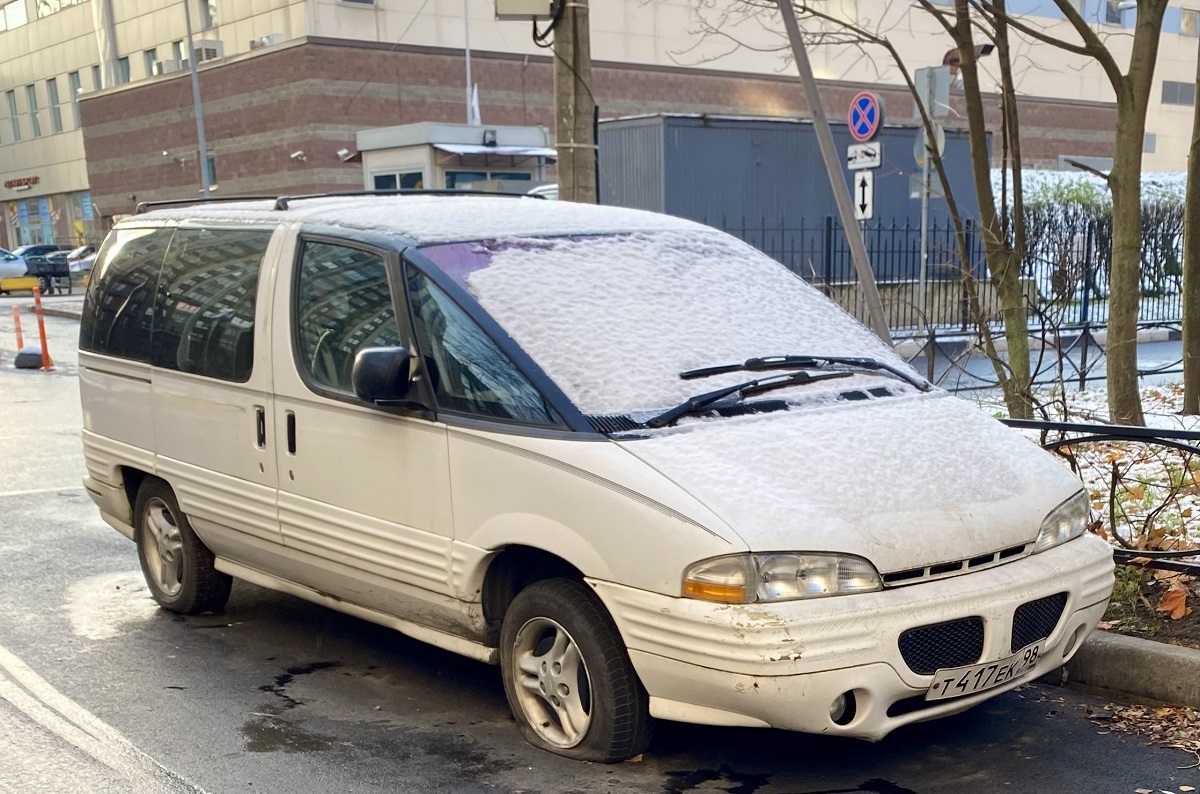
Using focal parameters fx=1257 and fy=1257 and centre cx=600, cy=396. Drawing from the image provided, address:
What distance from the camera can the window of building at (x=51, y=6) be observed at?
187 ft

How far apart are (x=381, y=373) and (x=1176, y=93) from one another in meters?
64.4

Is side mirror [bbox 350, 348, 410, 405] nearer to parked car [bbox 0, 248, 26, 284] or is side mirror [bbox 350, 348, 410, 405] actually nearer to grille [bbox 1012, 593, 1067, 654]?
grille [bbox 1012, 593, 1067, 654]

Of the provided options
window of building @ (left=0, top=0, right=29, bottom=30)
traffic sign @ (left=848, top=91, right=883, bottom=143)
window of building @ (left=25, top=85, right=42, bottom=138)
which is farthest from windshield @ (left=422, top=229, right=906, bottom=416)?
window of building @ (left=0, top=0, right=29, bottom=30)

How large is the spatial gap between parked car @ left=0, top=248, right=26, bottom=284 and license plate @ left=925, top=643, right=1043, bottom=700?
42.2 metres

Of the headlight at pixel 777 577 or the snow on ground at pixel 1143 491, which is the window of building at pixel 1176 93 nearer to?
the snow on ground at pixel 1143 491

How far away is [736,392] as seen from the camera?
170 inches

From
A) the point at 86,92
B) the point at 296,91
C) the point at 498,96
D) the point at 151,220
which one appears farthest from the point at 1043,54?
the point at 151,220

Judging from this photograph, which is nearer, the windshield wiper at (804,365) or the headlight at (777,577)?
the headlight at (777,577)

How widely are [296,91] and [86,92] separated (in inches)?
726

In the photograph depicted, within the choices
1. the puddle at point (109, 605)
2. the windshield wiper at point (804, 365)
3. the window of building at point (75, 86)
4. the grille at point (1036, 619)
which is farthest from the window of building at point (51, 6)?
the grille at point (1036, 619)

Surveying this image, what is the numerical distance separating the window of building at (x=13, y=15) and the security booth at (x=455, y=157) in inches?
1430

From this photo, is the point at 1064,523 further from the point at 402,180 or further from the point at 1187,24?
the point at 1187,24

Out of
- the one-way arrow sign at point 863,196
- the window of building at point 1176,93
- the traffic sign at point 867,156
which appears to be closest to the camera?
the traffic sign at point 867,156

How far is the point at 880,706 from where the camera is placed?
12.1 ft
